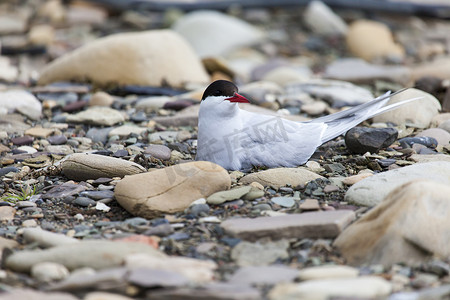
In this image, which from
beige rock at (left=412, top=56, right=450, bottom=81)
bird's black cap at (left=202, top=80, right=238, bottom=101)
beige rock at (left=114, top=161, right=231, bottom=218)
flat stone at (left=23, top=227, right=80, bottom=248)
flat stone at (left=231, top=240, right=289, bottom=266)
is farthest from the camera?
beige rock at (left=412, top=56, right=450, bottom=81)

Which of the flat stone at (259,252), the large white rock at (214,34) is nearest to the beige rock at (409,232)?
the flat stone at (259,252)

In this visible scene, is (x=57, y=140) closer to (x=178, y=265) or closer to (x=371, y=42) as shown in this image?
(x=178, y=265)

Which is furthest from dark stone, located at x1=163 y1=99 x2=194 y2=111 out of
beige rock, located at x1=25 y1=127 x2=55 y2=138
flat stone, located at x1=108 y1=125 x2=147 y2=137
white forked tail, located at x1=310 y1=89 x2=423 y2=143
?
white forked tail, located at x1=310 y1=89 x2=423 y2=143

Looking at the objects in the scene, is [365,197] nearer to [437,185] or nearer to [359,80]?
[437,185]

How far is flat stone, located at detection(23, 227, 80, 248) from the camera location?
3.45 metres

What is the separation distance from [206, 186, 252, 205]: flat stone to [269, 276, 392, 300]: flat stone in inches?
47.4

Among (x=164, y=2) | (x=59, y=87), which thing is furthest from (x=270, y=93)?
(x=164, y=2)

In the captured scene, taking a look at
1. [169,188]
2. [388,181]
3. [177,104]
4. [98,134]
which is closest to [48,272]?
[169,188]

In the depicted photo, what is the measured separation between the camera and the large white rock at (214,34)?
36.9 ft

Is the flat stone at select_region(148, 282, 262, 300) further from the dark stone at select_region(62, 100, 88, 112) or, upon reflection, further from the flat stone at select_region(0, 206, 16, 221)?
the dark stone at select_region(62, 100, 88, 112)

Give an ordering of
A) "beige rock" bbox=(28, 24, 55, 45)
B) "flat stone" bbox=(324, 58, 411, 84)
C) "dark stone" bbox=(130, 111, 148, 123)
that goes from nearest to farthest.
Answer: "dark stone" bbox=(130, 111, 148, 123) → "flat stone" bbox=(324, 58, 411, 84) → "beige rock" bbox=(28, 24, 55, 45)

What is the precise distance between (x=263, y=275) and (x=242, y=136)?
1.84m

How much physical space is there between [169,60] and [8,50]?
12.8 feet

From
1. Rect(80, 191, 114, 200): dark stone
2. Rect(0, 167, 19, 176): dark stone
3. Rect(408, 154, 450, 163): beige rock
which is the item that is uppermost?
Rect(0, 167, 19, 176): dark stone
